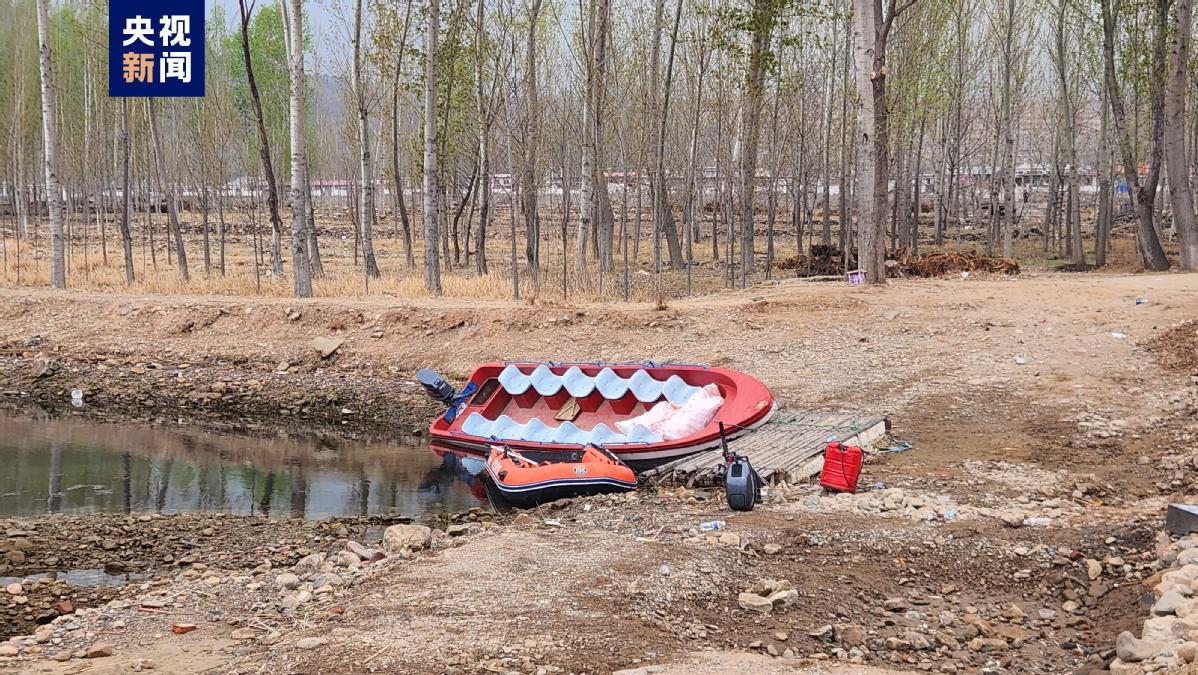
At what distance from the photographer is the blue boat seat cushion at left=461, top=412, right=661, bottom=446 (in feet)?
34.6

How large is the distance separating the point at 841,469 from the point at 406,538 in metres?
3.54

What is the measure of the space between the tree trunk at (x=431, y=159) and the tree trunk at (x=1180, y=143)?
12698mm

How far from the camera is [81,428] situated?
44.6 ft

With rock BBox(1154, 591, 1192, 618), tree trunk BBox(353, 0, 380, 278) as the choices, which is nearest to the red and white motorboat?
rock BBox(1154, 591, 1192, 618)

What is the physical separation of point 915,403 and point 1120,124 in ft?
38.8

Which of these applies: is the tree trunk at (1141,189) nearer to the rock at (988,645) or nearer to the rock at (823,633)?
the rock at (988,645)

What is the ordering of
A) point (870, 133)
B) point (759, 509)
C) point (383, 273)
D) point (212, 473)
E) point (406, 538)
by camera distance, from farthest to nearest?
point (383, 273), point (870, 133), point (212, 473), point (759, 509), point (406, 538)

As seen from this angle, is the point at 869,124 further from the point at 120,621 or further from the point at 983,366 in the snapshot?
the point at 120,621

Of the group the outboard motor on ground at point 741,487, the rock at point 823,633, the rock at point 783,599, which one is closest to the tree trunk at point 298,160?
the outboard motor on ground at point 741,487

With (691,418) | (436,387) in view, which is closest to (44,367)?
(436,387)

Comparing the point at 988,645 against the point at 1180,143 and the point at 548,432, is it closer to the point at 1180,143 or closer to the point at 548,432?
the point at 548,432

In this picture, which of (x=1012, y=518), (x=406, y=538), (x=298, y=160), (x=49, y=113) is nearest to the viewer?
(x=1012, y=518)

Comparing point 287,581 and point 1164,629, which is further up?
point 1164,629

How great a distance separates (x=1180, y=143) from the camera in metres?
18.1
